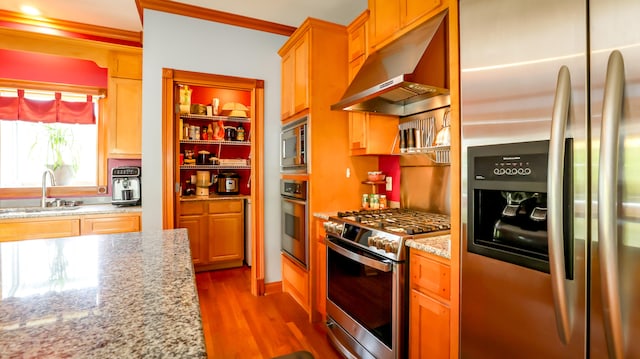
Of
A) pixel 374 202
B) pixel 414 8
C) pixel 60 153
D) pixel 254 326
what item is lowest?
pixel 254 326

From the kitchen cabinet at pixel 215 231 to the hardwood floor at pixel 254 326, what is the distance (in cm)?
54

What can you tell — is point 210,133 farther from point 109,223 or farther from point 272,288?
point 272,288

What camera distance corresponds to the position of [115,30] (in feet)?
11.1

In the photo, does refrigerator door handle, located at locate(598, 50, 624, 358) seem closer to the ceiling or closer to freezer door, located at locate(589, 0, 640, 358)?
freezer door, located at locate(589, 0, 640, 358)

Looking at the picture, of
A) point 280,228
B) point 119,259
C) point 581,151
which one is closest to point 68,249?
point 119,259

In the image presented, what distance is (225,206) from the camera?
4121 millimetres

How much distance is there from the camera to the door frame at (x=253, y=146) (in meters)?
2.99

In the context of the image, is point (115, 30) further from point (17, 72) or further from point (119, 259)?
point (119, 259)

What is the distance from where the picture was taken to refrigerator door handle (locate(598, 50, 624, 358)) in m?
0.83

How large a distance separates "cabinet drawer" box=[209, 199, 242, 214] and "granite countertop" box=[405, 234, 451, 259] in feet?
9.62

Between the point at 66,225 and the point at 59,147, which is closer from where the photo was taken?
the point at 66,225

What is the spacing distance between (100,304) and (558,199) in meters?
1.25

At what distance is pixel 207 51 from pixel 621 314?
3382mm

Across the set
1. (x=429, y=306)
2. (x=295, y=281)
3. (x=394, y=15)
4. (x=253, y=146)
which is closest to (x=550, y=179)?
(x=429, y=306)
